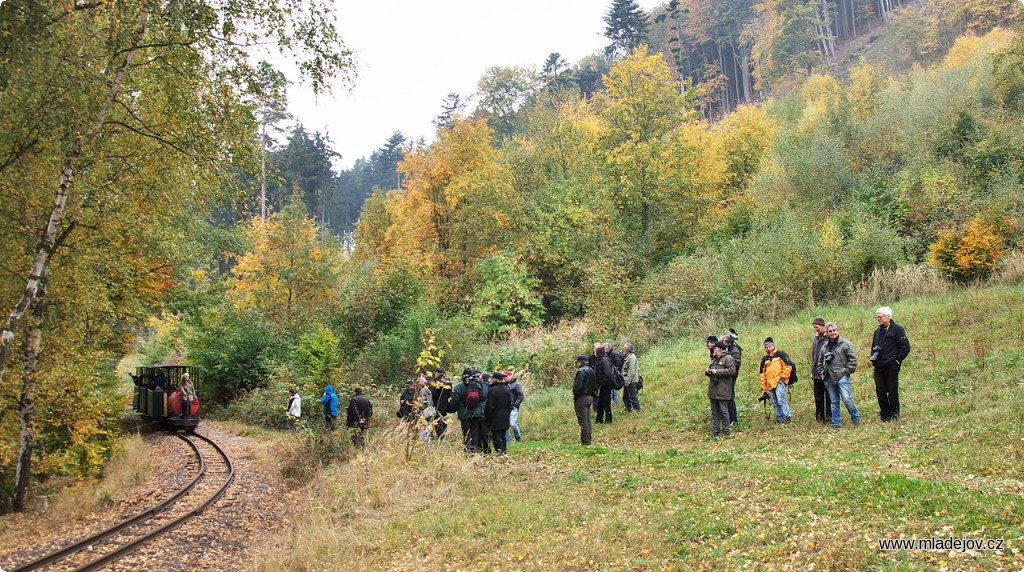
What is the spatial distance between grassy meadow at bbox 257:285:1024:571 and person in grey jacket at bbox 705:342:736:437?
459mm

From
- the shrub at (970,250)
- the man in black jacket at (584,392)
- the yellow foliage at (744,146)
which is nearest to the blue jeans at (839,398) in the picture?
the man in black jacket at (584,392)

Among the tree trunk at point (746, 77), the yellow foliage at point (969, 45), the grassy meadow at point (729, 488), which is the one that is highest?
the tree trunk at point (746, 77)

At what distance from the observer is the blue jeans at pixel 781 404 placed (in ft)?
39.0

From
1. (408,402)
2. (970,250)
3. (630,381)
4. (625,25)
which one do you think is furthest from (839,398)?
(625,25)

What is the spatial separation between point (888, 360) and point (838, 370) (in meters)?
0.78

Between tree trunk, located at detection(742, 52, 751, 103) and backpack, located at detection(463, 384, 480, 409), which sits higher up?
tree trunk, located at detection(742, 52, 751, 103)

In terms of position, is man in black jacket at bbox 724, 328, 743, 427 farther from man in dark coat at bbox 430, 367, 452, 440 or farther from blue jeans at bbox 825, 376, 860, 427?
man in dark coat at bbox 430, 367, 452, 440

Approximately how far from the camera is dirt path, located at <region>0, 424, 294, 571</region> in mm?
8836

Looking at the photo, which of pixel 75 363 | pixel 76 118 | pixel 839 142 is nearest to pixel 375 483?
pixel 75 363

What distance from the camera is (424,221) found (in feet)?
106

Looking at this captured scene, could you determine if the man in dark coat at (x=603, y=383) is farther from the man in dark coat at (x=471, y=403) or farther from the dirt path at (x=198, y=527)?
the dirt path at (x=198, y=527)

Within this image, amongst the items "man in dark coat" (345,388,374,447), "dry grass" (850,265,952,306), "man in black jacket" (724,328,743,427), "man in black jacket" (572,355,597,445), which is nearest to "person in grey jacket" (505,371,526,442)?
"man in black jacket" (572,355,597,445)

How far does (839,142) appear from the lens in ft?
91.6

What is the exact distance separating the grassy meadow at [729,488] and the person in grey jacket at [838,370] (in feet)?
0.89
